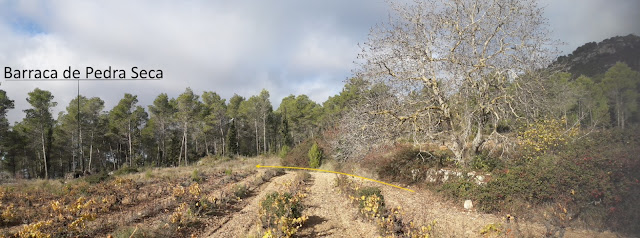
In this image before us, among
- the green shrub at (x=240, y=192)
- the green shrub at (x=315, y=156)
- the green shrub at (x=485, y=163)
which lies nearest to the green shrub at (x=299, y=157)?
the green shrub at (x=315, y=156)

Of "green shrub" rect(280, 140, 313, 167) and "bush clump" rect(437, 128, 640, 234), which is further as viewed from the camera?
"green shrub" rect(280, 140, 313, 167)

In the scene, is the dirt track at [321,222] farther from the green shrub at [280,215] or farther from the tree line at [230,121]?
the tree line at [230,121]

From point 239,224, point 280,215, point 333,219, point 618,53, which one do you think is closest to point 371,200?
point 333,219

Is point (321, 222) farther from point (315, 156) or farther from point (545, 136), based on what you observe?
point (315, 156)

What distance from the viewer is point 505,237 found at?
4.86 metres

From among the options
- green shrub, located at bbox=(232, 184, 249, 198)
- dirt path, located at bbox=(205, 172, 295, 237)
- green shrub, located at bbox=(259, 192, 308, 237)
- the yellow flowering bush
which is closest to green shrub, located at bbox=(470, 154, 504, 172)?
the yellow flowering bush

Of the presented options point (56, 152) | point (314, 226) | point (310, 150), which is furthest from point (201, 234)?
point (56, 152)

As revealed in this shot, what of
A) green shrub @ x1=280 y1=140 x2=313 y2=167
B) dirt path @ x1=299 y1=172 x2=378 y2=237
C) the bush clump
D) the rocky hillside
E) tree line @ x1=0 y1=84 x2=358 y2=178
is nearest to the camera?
the rocky hillside

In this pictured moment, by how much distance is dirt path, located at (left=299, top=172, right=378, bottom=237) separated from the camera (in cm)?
635

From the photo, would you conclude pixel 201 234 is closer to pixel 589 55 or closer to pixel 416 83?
pixel 416 83

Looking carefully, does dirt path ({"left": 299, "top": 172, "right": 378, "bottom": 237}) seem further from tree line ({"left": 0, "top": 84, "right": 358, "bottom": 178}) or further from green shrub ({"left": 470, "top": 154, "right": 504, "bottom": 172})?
tree line ({"left": 0, "top": 84, "right": 358, "bottom": 178})

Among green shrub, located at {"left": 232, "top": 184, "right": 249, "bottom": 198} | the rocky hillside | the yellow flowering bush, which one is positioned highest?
the rocky hillside

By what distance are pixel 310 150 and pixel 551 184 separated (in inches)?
594

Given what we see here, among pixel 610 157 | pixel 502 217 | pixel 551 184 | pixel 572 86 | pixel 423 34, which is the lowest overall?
pixel 502 217
